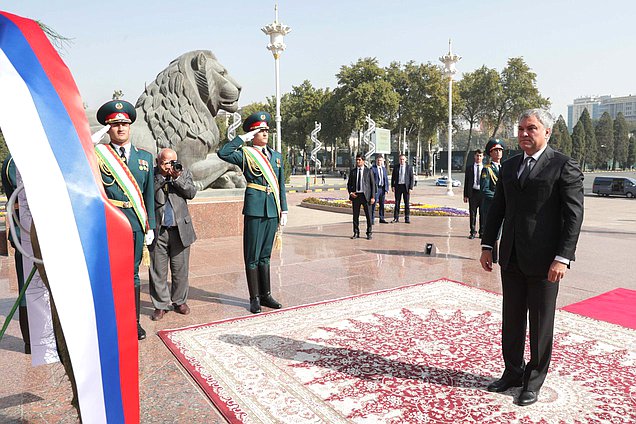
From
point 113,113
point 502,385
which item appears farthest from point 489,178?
point 113,113

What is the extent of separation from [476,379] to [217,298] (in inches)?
113

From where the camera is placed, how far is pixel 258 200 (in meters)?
4.74

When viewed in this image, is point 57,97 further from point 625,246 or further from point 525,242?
point 625,246

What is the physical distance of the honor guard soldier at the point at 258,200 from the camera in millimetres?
4691

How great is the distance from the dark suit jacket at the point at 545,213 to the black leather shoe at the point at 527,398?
70 cm

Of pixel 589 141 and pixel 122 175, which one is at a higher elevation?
pixel 589 141

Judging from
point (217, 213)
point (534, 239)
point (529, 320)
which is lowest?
point (529, 320)

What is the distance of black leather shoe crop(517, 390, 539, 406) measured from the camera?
2928mm

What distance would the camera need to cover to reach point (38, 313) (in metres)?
2.66

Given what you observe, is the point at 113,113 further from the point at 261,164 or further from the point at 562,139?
the point at 562,139

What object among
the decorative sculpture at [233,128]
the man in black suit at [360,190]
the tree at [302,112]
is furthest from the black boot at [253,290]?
the tree at [302,112]

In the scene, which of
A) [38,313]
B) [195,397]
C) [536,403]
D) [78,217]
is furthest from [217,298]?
[78,217]

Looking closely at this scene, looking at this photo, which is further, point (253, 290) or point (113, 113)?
point (253, 290)

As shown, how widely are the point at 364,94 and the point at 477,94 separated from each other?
14.3 meters
